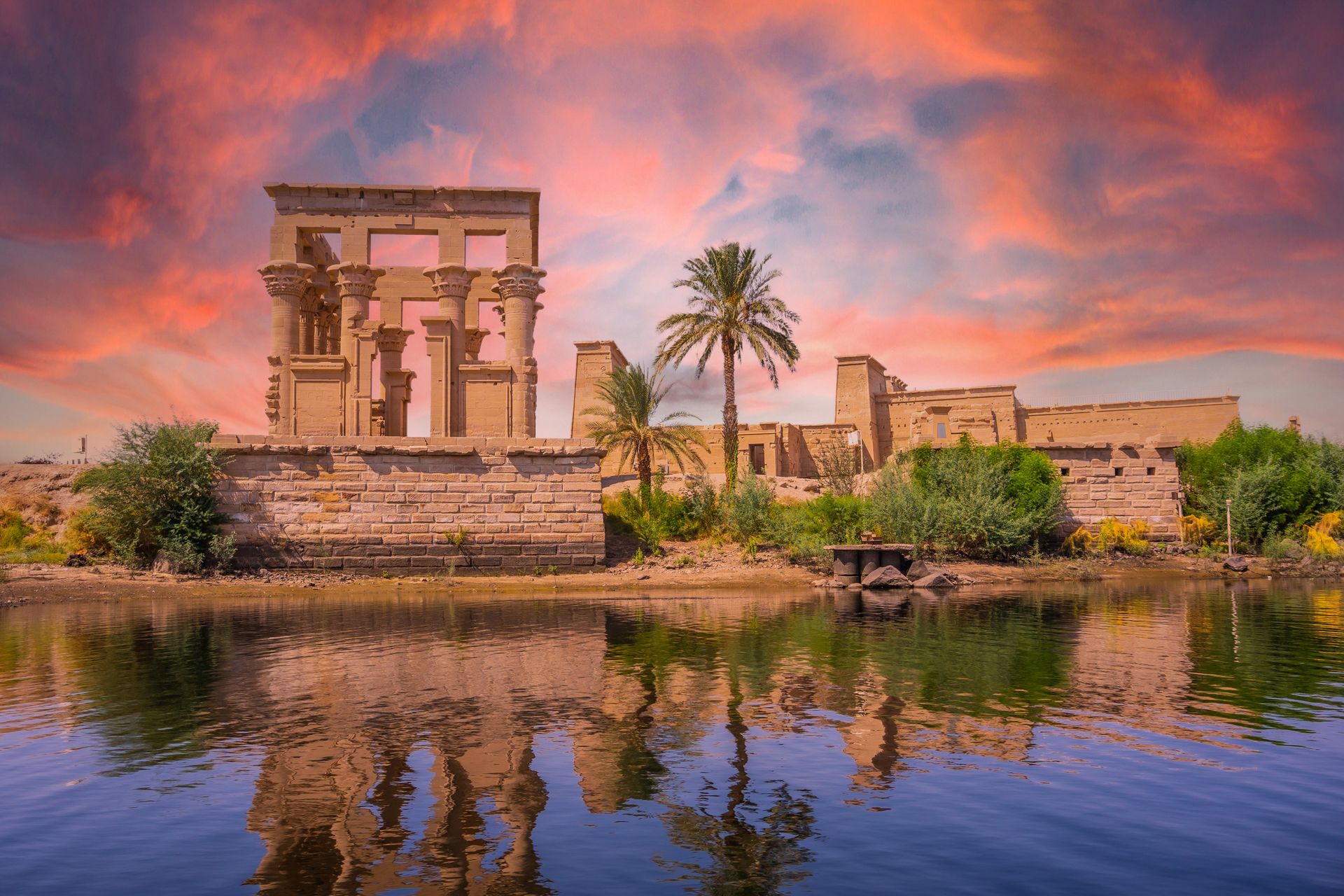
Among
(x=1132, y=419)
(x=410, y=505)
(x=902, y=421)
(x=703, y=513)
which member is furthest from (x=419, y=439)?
(x=1132, y=419)

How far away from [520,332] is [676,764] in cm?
2101

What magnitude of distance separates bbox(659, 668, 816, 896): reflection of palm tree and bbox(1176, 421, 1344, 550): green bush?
2714cm

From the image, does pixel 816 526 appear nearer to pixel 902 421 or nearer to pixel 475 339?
pixel 475 339

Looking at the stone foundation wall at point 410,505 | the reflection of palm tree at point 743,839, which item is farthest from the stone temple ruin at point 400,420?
the reflection of palm tree at point 743,839

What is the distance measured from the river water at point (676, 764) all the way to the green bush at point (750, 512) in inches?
503

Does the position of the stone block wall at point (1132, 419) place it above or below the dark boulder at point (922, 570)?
above

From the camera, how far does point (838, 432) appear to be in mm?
49094

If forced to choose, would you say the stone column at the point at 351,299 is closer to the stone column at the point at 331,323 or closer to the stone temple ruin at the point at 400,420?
the stone temple ruin at the point at 400,420

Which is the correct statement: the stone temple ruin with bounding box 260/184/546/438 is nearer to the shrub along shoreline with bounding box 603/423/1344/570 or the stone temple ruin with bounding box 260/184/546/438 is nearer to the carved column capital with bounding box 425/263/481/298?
the carved column capital with bounding box 425/263/481/298

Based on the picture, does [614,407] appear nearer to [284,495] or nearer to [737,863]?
[284,495]

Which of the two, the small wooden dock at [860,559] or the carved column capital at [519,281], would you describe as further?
the carved column capital at [519,281]

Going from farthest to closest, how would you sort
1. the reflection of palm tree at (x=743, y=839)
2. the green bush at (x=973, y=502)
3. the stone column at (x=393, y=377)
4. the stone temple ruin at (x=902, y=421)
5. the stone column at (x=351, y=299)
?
the stone temple ruin at (x=902, y=421) → the stone column at (x=393, y=377) → the stone column at (x=351, y=299) → the green bush at (x=973, y=502) → the reflection of palm tree at (x=743, y=839)

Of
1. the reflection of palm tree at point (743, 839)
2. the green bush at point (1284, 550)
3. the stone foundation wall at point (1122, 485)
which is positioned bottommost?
the reflection of palm tree at point (743, 839)

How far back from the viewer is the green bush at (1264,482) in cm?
2717
